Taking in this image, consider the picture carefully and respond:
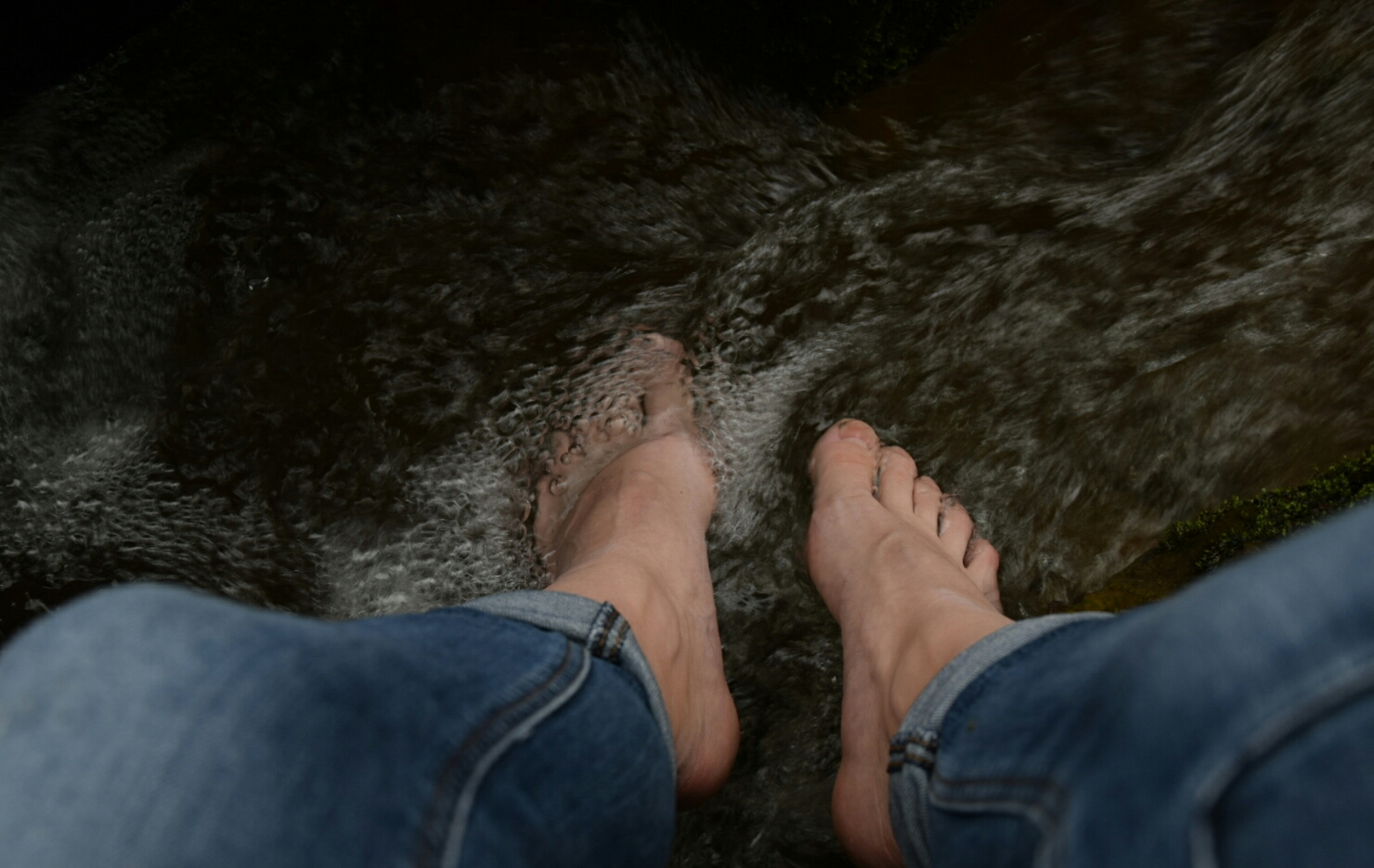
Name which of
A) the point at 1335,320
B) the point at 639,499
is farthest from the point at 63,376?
the point at 1335,320

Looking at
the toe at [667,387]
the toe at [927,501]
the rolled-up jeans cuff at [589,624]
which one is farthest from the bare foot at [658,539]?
the toe at [927,501]

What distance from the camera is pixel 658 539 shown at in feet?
5.17

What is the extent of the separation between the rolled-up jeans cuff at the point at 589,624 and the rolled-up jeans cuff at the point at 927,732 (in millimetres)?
276

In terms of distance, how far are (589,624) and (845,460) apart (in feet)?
3.28

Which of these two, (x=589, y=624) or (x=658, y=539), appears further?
(x=658, y=539)

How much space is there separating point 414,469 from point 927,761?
4.48 ft

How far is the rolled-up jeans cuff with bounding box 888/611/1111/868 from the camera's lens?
2.77ft

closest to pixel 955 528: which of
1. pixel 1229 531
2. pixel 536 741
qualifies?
pixel 1229 531

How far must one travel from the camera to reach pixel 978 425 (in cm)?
174

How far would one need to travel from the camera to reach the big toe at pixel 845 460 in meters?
1.78

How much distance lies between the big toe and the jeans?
3.08 feet

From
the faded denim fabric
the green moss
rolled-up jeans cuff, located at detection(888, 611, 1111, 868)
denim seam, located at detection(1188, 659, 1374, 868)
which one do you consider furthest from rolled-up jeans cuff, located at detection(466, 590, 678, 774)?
the green moss

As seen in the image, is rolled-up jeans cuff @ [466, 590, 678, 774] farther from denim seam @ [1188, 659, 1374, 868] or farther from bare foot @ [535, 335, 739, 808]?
denim seam @ [1188, 659, 1374, 868]

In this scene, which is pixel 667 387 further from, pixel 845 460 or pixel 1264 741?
pixel 1264 741
